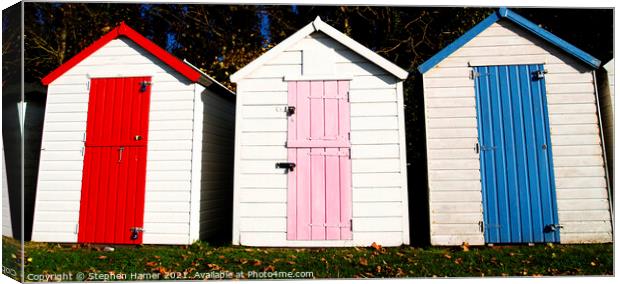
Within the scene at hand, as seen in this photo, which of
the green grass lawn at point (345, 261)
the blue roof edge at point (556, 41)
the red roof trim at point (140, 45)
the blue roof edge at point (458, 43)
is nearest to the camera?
the green grass lawn at point (345, 261)

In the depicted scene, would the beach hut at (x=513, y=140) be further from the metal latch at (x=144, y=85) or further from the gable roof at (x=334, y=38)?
the metal latch at (x=144, y=85)

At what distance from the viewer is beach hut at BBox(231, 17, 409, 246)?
6.02m

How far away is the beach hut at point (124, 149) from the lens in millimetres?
6262

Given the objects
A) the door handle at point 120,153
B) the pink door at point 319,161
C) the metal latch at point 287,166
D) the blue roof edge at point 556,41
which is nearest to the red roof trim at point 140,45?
the door handle at point 120,153

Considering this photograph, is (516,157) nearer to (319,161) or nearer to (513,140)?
(513,140)

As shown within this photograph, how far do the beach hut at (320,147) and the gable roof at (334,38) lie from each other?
1cm

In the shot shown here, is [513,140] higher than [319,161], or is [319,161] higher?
[513,140]

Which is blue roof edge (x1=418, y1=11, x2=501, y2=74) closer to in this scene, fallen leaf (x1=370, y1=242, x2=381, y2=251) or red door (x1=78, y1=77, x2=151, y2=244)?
fallen leaf (x1=370, y1=242, x2=381, y2=251)

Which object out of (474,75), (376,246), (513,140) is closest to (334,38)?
(474,75)

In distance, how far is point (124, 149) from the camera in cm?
638

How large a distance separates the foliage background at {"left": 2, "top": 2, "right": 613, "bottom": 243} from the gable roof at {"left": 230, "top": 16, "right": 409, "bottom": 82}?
0.32 metres

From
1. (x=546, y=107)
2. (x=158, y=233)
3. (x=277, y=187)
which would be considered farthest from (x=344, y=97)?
(x=158, y=233)

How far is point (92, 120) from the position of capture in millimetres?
6504

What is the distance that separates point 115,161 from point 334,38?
12.4 feet
